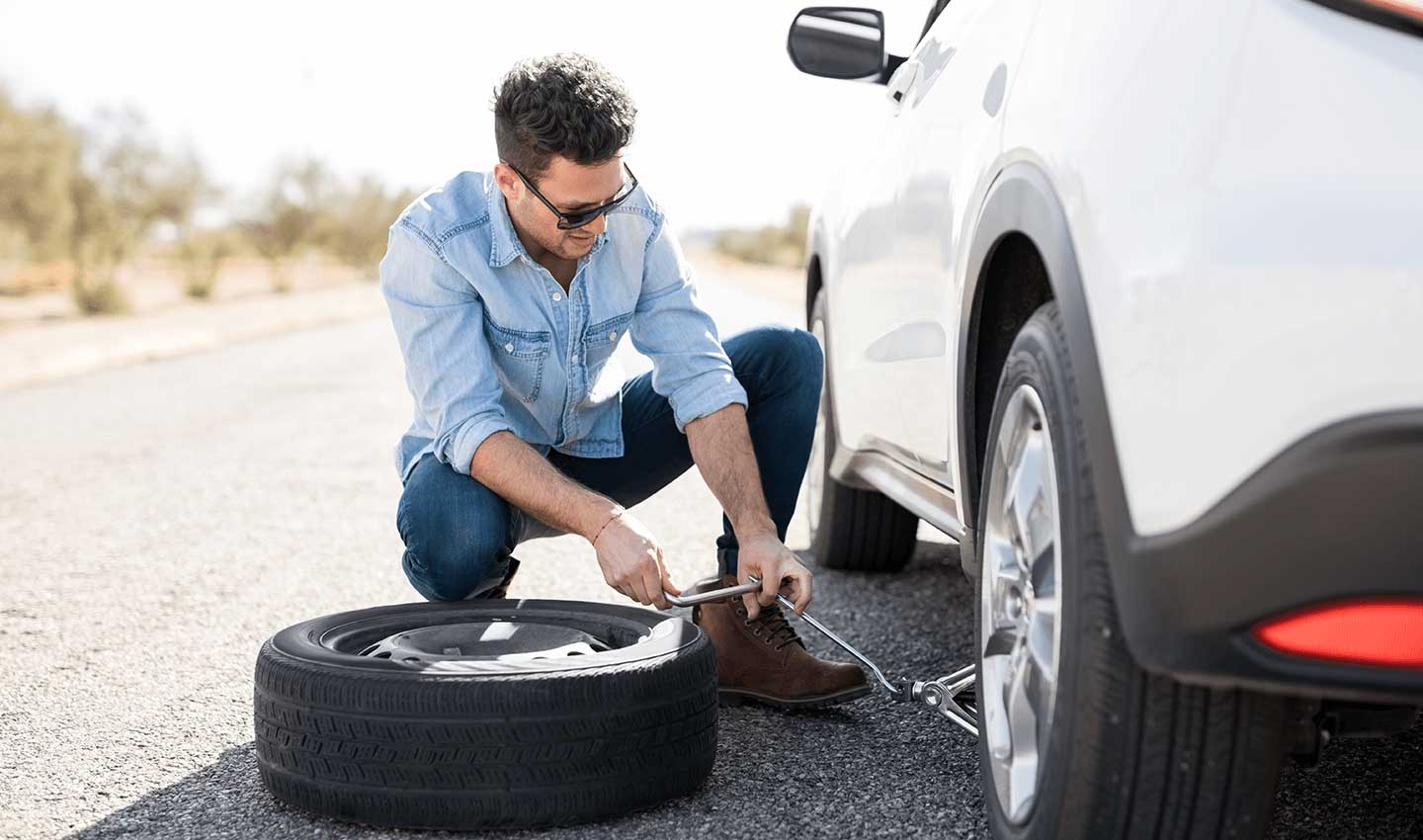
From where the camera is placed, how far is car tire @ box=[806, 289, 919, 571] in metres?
4.64

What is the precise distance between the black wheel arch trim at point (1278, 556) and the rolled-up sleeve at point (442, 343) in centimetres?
171

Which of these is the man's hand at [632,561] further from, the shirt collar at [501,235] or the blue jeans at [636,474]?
the shirt collar at [501,235]

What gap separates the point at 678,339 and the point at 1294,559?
216 centimetres

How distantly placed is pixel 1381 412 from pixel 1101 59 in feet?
2.11

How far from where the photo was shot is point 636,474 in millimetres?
3869

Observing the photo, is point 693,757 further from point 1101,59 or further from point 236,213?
point 236,213

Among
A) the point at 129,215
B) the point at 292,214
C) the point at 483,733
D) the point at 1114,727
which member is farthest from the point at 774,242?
the point at 1114,727

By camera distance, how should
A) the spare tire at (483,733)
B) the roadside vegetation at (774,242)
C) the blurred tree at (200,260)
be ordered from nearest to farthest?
the spare tire at (483,733) < the blurred tree at (200,260) < the roadside vegetation at (774,242)

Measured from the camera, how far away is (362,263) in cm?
6912

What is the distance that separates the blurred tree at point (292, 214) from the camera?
58094 mm

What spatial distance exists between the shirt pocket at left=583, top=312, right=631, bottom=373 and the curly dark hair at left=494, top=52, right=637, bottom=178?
443 millimetres

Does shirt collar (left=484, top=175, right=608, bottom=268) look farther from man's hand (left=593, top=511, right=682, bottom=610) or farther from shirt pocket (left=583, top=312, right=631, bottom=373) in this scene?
A: man's hand (left=593, top=511, right=682, bottom=610)

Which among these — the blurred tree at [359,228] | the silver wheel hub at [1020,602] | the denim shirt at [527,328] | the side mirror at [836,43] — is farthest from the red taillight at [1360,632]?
the blurred tree at [359,228]

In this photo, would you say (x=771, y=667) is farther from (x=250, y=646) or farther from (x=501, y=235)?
(x=250, y=646)
